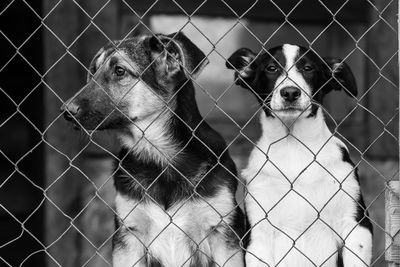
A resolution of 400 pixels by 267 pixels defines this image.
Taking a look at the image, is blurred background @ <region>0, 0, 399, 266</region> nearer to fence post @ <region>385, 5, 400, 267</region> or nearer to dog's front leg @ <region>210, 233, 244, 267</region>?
dog's front leg @ <region>210, 233, 244, 267</region>

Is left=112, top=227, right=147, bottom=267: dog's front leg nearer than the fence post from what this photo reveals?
No

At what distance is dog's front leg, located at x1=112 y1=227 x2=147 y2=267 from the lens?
A: 4273mm

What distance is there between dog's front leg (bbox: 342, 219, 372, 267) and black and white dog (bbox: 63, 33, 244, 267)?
546 millimetres

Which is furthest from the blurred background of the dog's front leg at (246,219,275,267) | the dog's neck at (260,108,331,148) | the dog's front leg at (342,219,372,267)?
the dog's front leg at (342,219,372,267)

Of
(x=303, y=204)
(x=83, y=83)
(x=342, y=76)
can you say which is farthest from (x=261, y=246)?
(x=83, y=83)

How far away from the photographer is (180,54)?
404 centimetres

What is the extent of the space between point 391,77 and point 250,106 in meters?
1.19

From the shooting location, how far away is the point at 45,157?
6785 millimetres

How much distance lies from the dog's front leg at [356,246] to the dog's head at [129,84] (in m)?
1.15

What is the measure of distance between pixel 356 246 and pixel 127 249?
1173 mm

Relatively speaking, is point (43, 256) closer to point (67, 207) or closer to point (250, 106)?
point (67, 207)

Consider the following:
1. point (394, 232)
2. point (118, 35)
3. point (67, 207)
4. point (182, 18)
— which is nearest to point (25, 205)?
point (67, 207)

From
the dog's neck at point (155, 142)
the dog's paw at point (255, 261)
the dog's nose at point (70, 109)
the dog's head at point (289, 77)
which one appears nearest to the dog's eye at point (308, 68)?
the dog's head at point (289, 77)

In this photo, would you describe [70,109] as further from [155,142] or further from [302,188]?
[302,188]
